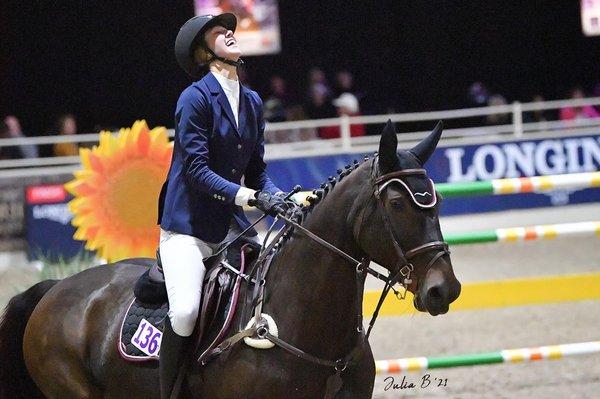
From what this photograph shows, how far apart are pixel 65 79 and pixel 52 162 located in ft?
14.5

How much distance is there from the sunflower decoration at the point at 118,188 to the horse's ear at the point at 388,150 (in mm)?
2801

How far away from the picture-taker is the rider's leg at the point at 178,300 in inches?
139

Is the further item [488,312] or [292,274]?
[488,312]

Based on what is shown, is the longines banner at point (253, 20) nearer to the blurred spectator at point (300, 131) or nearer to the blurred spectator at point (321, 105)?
the blurred spectator at point (321, 105)

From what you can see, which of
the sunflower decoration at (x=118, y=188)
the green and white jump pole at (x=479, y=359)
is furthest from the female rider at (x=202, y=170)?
the sunflower decoration at (x=118, y=188)

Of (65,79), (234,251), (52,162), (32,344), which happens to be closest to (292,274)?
(234,251)

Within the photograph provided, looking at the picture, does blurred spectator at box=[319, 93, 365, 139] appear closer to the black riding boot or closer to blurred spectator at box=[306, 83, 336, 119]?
blurred spectator at box=[306, 83, 336, 119]

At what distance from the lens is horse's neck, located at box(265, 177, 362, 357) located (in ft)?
11.2

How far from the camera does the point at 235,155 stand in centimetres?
370

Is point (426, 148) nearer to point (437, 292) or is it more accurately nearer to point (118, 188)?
point (437, 292)

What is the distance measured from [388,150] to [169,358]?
1125 mm

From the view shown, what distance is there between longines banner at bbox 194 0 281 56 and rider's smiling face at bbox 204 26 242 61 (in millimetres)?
10293

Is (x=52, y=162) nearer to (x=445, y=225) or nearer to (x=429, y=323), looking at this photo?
(x=445, y=225)

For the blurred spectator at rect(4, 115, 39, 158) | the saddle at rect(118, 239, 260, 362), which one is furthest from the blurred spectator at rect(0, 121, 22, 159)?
the saddle at rect(118, 239, 260, 362)
